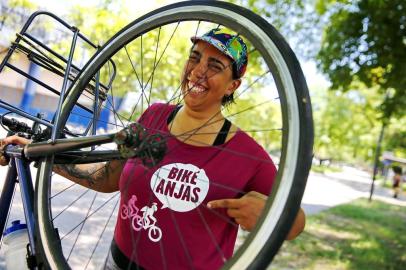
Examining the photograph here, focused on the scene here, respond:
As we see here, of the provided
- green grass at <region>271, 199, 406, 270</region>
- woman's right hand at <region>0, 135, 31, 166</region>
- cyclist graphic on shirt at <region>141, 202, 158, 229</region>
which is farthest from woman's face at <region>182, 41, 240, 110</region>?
green grass at <region>271, 199, 406, 270</region>

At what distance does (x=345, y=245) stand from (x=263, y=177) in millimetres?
6798

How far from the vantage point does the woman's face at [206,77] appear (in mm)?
1687

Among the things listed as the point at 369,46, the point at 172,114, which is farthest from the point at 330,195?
the point at 172,114

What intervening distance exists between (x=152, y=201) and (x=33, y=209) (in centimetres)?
48

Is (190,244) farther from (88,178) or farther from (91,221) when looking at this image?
(91,221)

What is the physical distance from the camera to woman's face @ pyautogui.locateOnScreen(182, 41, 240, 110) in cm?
169

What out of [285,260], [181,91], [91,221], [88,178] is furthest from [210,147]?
[285,260]

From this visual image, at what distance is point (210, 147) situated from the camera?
1.77 m

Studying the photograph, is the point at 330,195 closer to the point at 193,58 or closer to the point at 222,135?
the point at 222,135

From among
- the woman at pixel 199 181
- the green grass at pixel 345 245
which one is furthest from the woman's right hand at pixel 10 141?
the green grass at pixel 345 245

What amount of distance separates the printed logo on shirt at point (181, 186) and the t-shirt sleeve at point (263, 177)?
0.60ft

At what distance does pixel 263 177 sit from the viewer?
1.68 m

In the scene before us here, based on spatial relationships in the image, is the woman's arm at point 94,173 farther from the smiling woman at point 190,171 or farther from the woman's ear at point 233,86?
the woman's ear at point 233,86

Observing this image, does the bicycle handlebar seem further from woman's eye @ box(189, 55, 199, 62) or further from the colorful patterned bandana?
the colorful patterned bandana
